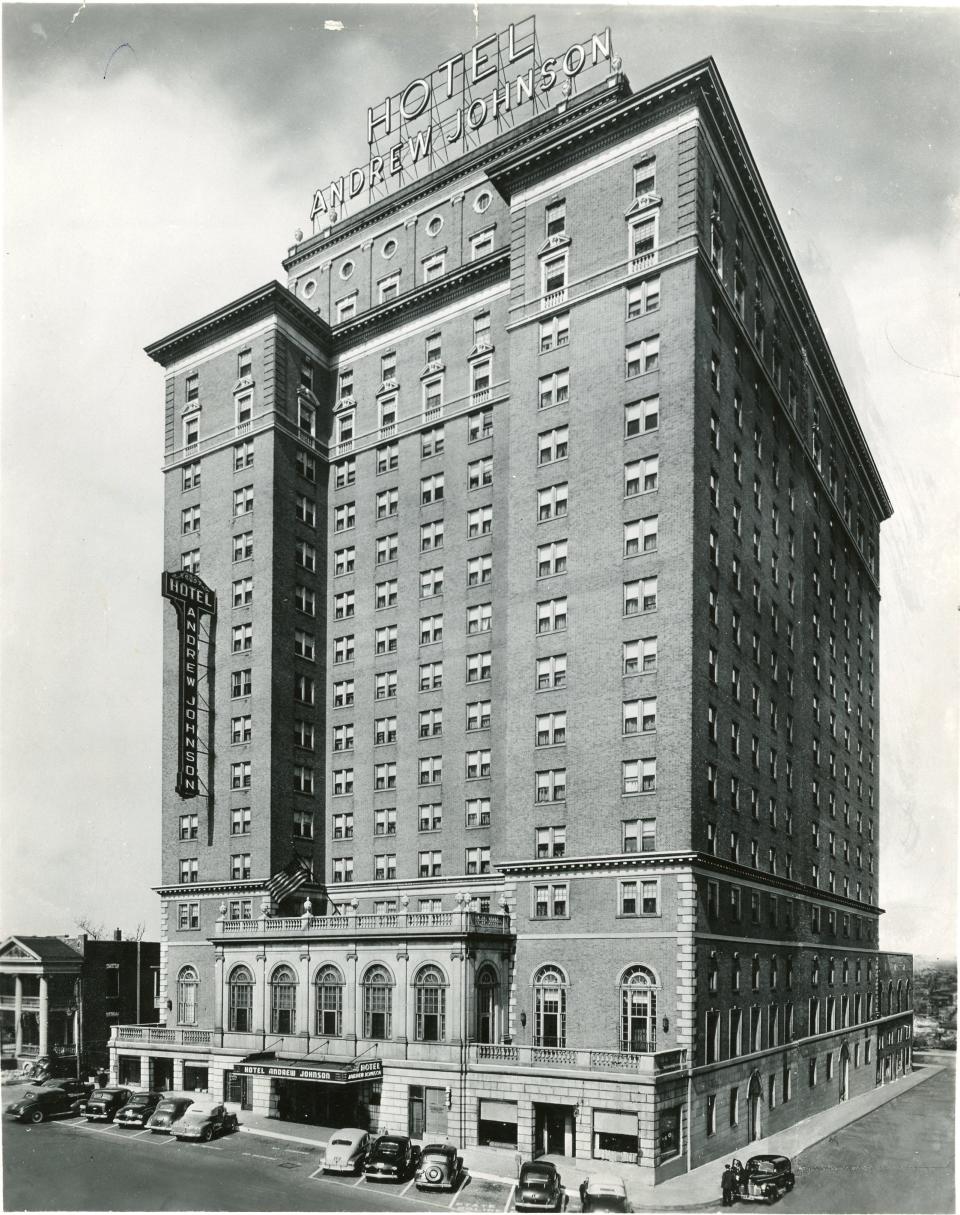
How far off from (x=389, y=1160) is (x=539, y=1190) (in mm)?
6553

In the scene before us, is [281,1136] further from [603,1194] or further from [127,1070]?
[127,1070]

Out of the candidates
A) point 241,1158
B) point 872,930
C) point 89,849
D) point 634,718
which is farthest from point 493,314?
point 872,930

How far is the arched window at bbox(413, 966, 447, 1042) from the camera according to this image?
2260 inches

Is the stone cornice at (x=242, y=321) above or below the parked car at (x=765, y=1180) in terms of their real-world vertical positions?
above

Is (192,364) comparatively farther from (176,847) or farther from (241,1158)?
(241,1158)

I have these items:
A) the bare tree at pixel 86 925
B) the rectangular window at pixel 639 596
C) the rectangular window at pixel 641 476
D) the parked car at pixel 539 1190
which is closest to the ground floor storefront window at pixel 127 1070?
the bare tree at pixel 86 925

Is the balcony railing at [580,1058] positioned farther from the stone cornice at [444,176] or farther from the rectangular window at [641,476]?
the stone cornice at [444,176]

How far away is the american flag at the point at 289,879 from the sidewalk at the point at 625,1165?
13.1 metres

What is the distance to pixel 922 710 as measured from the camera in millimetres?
50719

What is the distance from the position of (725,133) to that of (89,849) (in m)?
47.5

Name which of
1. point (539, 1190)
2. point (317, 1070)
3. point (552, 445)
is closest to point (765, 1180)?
point (539, 1190)

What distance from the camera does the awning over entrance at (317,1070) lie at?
55.5 meters

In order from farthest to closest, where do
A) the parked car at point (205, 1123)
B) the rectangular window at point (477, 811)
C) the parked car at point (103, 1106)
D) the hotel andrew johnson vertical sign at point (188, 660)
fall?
the hotel andrew johnson vertical sign at point (188, 660) → the rectangular window at point (477, 811) → the parked car at point (103, 1106) → the parked car at point (205, 1123)

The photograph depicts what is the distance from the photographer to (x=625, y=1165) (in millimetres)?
49062
